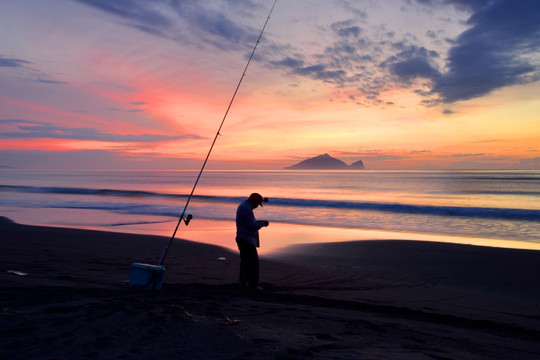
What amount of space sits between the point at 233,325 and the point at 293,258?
6.62 m

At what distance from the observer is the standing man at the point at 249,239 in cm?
625

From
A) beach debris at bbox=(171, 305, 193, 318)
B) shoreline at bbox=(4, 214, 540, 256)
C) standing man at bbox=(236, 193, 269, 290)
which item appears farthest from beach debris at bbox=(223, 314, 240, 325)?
shoreline at bbox=(4, 214, 540, 256)

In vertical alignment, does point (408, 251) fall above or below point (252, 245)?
below

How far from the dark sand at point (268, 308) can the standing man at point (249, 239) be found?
0.35m

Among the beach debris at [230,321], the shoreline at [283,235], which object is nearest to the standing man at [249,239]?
the beach debris at [230,321]

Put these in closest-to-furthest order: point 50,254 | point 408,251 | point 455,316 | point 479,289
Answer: point 455,316 → point 479,289 → point 50,254 → point 408,251

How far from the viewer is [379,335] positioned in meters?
3.93

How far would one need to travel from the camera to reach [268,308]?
4.72 meters

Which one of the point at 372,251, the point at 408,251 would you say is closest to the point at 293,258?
the point at 372,251

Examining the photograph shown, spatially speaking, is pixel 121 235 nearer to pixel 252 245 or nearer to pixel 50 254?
pixel 50 254

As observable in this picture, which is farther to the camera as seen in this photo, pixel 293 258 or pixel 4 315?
pixel 293 258

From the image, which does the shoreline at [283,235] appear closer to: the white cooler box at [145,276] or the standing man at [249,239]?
the standing man at [249,239]

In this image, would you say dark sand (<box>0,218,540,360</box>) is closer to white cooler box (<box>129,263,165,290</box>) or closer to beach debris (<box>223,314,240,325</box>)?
beach debris (<box>223,314,240,325</box>)

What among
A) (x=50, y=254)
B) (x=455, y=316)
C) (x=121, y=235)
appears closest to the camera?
(x=455, y=316)
